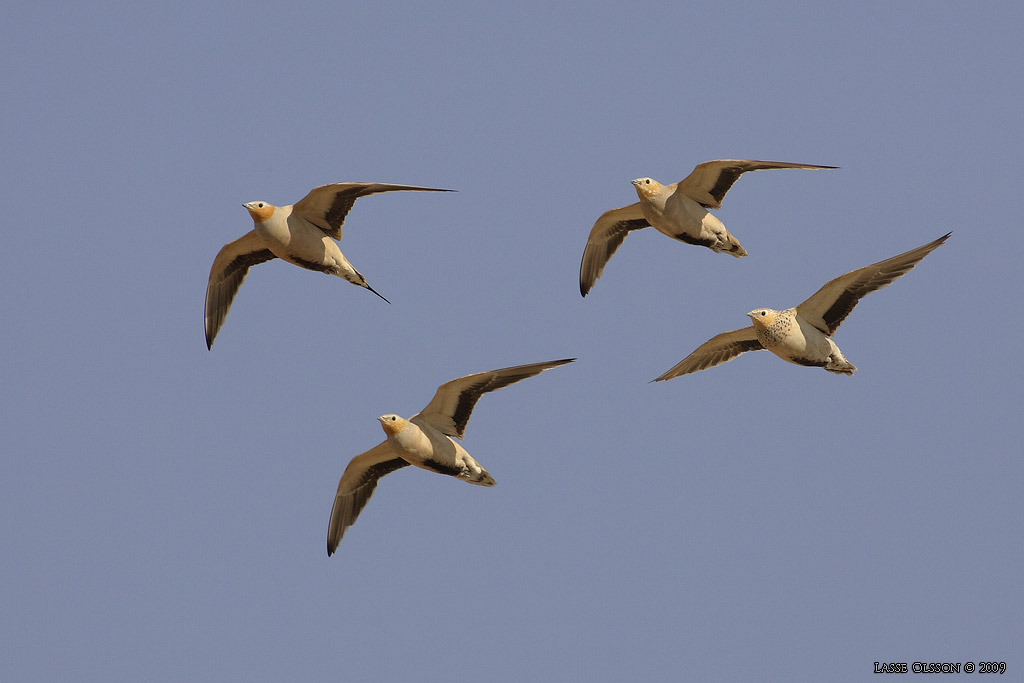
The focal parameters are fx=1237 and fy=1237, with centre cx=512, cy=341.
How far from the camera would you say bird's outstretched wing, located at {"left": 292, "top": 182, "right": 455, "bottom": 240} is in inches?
885

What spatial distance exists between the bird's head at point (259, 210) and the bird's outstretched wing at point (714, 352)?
8044 millimetres

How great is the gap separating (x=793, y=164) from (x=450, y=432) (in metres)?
7.66

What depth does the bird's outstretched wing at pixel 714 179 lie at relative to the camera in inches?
901

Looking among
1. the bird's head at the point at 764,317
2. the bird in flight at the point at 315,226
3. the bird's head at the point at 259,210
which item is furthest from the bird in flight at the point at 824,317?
the bird's head at the point at 259,210

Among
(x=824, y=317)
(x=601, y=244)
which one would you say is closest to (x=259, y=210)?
(x=601, y=244)

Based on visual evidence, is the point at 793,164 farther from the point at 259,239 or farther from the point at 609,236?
the point at 259,239

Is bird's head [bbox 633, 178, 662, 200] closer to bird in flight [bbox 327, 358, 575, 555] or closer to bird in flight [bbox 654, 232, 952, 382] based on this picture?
bird in flight [bbox 654, 232, 952, 382]

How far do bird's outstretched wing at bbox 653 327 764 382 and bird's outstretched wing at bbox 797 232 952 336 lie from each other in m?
1.73

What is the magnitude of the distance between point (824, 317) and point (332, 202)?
30.2 ft

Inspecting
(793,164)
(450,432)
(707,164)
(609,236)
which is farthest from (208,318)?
(793,164)

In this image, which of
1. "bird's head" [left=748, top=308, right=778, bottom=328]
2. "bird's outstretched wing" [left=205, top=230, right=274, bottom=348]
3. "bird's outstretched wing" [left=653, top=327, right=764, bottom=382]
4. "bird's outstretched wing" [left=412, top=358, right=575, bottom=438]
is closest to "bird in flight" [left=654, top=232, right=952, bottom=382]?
"bird's head" [left=748, top=308, right=778, bottom=328]

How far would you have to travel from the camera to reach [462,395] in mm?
21922

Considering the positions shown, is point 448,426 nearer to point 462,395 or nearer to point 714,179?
point 462,395

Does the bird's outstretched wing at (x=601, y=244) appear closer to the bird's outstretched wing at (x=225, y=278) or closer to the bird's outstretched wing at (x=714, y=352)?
the bird's outstretched wing at (x=714, y=352)
